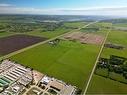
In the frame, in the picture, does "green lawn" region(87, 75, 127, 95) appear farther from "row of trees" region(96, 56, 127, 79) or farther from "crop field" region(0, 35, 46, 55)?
"crop field" region(0, 35, 46, 55)

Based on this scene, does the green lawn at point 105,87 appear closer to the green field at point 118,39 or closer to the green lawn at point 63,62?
the green lawn at point 63,62

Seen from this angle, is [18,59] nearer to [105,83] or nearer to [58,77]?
[58,77]

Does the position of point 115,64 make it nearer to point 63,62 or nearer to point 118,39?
point 63,62

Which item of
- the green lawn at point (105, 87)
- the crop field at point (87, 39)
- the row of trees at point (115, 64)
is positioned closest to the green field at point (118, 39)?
the crop field at point (87, 39)

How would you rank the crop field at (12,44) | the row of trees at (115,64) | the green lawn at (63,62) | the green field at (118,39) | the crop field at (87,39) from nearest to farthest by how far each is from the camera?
the green lawn at (63,62)
the row of trees at (115,64)
the crop field at (12,44)
the crop field at (87,39)
the green field at (118,39)

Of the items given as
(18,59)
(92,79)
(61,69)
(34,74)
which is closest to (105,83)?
(92,79)
